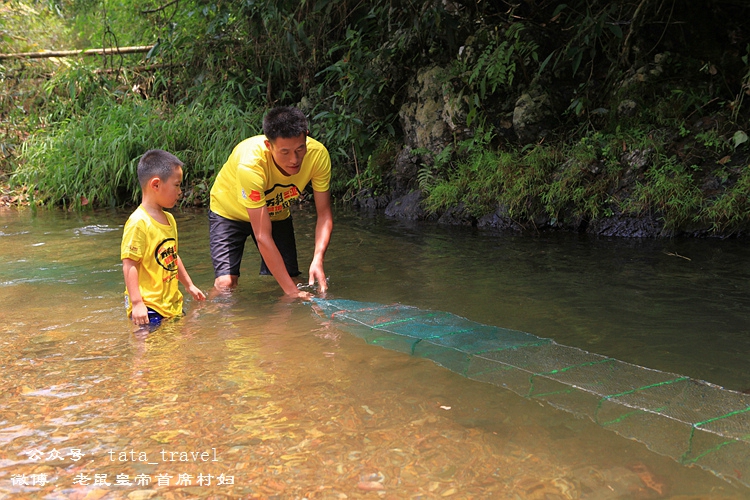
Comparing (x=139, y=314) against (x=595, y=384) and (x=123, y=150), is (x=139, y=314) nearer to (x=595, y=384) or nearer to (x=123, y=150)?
(x=595, y=384)

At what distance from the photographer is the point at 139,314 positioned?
11.1 ft

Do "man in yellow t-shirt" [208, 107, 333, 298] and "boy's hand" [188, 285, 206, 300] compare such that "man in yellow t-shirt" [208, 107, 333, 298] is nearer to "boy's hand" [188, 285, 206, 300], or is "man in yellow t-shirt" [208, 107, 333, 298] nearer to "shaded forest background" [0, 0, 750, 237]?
"boy's hand" [188, 285, 206, 300]

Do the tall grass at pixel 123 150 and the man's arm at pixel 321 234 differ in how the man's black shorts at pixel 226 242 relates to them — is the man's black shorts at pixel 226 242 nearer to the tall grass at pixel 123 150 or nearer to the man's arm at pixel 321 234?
the man's arm at pixel 321 234

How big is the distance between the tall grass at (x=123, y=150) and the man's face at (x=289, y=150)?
606 centimetres

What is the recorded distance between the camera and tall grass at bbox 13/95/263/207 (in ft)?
32.2

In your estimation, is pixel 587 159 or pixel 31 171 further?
pixel 31 171

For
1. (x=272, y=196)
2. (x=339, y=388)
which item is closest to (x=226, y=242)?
(x=272, y=196)

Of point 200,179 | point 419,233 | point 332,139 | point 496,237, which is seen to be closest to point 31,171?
point 200,179

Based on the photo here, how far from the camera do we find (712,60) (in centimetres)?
690

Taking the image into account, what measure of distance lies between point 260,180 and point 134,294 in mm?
980

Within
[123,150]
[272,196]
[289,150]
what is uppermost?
[123,150]

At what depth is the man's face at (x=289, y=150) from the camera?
370 cm

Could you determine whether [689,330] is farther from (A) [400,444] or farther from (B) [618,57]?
(B) [618,57]

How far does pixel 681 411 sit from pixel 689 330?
1223mm
